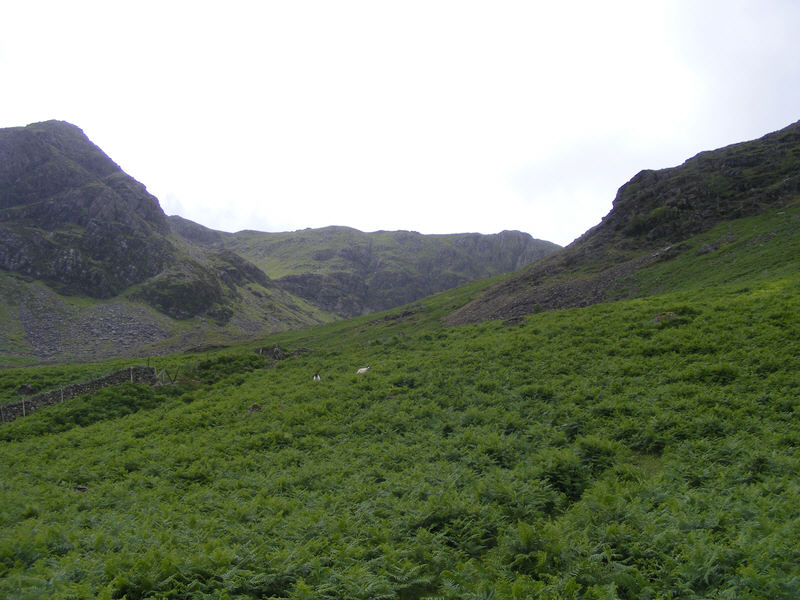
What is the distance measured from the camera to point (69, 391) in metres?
32.4

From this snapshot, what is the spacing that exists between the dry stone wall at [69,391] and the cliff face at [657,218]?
42162 mm

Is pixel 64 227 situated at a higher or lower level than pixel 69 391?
higher

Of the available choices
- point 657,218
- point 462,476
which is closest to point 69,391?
point 462,476

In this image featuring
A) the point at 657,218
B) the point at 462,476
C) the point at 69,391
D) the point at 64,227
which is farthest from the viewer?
the point at 64,227

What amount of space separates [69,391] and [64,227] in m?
188

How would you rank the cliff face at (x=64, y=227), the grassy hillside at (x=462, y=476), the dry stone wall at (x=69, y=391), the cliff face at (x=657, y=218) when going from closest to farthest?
the grassy hillside at (x=462, y=476) < the dry stone wall at (x=69, y=391) < the cliff face at (x=657, y=218) < the cliff face at (x=64, y=227)

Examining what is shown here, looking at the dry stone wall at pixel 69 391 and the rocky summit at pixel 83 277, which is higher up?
the rocky summit at pixel 83 277

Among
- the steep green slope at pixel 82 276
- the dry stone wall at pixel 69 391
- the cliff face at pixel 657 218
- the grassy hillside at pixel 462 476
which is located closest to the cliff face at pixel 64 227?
the steep green slope at pixel 82 276

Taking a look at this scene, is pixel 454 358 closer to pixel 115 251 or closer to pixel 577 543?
pixel 577 543

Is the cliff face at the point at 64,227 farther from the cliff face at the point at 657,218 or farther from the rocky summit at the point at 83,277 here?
the cliff face at the point at 657,218

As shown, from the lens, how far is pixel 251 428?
21.2 meters

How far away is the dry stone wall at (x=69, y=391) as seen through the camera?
30.0 metres

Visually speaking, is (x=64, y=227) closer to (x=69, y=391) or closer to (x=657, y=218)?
(x=69, y=391)

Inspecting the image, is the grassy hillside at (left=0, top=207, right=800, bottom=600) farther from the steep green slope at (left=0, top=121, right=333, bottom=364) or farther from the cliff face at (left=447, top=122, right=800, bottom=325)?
the steep green slope at (left=0, top=121, right=333, bottom=364)
